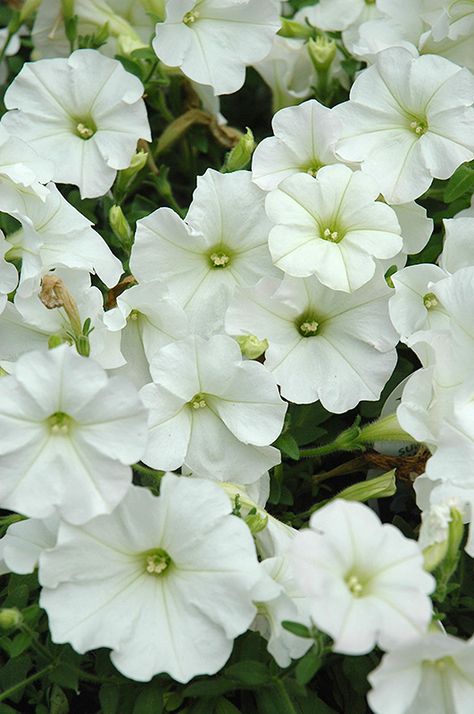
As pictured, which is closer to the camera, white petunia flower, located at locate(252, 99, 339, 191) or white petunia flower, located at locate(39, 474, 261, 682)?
white petunia flower, located at locate(39, 474, 261, 682)

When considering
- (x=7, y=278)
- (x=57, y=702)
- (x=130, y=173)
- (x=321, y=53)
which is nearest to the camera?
(x=57, y=702)

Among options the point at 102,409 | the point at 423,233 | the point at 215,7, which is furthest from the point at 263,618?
the point at 215,7

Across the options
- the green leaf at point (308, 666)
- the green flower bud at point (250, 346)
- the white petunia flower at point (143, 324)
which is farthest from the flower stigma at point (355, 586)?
the white petunia flower at point (143, 324)

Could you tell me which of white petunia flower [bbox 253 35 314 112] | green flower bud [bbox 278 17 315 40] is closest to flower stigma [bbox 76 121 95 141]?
white petunia flower [bbox 253 35 314 112]

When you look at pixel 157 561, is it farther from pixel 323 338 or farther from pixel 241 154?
pixel 241 154

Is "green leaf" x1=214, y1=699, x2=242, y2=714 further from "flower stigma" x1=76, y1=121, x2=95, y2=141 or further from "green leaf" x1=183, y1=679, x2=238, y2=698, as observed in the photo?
"flower stigma" x1=76, y1=121, x2=95, y2=141

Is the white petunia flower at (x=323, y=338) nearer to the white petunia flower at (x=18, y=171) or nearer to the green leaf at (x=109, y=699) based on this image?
the white petunia flower at (x=18, y=171)

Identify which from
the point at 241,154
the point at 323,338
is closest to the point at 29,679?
the point at 323,338

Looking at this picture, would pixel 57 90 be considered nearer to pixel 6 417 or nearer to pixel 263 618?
pixel 6 417
